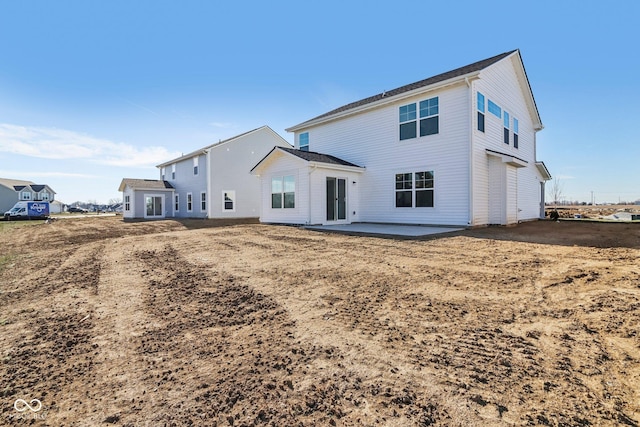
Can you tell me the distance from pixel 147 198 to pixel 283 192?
18.5 m

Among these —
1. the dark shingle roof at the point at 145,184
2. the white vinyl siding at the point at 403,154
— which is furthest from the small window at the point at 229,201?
the white vinyl siding at the point at 403,154

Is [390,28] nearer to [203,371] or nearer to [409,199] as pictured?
[409,199]

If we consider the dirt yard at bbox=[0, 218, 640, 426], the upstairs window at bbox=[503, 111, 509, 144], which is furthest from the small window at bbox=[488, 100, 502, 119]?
the dirt yard at bbox=[0, 218, 640, 426]

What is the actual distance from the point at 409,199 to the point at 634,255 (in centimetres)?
772

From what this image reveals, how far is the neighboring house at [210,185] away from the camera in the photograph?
848 inches

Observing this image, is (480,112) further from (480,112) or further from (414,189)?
(414,189)

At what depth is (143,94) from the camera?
1571 centimetres

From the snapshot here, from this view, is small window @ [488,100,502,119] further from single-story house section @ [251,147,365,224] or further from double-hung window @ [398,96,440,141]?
single-story house section @ [251,147,365,224]

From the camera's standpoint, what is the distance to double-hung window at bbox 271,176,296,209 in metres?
13.9

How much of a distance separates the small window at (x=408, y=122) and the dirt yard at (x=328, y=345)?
882cm

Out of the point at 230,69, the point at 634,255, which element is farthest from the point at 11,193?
the point at 634,255

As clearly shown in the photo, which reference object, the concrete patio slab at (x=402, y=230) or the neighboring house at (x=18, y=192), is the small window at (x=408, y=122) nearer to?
the concrete patio slab at (x=402, y=230)

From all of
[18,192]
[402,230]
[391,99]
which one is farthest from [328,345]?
[18,192]

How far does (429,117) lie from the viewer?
12039mm
